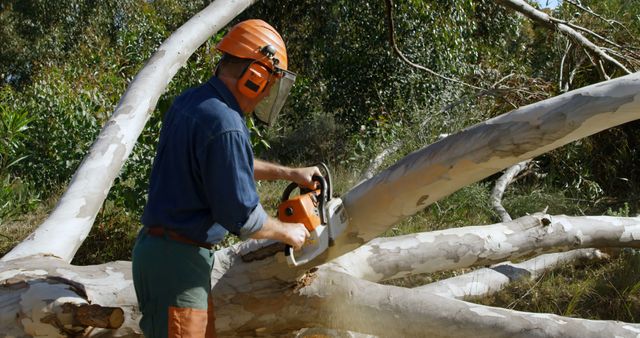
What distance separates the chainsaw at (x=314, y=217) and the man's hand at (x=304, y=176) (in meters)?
0.02

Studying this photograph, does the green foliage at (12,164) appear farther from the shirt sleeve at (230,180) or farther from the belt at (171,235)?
the shirt sleeve at (230,180)

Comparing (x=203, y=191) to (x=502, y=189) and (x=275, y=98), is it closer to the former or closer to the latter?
(x=275, y=98)

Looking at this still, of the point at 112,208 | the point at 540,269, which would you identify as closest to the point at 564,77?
the point at 540,269

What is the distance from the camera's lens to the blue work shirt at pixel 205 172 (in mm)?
2473

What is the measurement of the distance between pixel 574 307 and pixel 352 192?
249 cm

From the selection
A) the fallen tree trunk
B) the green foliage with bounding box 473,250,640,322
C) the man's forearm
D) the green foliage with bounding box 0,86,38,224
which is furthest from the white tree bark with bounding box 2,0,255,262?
the green foliage with bounding box 473,250,640,322

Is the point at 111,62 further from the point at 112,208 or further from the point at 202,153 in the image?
the point at 202,153

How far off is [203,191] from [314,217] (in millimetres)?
542

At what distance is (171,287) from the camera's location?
264cm

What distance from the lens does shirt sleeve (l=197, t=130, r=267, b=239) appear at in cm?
246

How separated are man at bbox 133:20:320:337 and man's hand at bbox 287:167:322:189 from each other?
363mm

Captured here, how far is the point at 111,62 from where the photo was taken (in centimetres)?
943

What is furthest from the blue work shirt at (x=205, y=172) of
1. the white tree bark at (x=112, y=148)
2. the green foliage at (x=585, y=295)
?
the green foliage at (x=585, y=295)

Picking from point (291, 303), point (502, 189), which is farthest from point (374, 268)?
point (502, 189)
